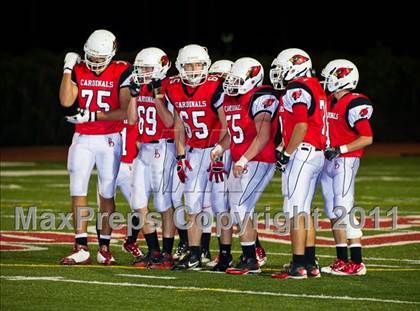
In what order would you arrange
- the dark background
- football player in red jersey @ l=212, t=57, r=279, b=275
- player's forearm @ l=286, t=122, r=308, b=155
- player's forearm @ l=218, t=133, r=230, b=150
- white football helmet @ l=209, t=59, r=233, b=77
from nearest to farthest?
player's forearm @ l=286, t=122, r=308, b=155
football player in red jersey @ l=212, t=57, r=279, b=275
player's forearm @ l=218, t=133, r=230, b=150
white football helmet @ l=209, t=59, r=233, b=77
the dark background

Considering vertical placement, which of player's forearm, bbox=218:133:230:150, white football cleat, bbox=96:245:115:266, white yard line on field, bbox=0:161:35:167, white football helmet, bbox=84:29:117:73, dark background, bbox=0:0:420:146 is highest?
dark background, bbox=0:0:420:146

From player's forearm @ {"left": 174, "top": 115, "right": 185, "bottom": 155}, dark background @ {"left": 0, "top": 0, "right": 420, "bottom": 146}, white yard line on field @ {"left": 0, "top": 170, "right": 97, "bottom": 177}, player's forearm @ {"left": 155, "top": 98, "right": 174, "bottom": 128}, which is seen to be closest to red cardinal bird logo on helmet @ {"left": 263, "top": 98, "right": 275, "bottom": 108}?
player's forearm @ {"left": 174, "top": 115, "right": 185, "bottom": 155}

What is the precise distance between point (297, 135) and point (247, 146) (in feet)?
2.51

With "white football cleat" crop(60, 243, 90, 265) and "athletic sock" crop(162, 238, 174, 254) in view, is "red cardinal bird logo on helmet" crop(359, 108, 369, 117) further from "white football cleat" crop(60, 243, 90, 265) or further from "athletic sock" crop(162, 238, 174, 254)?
"white football cleat" crop(60, 243, 90, 265)

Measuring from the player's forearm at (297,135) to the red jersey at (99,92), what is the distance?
6.84 ft

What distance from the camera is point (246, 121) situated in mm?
10766

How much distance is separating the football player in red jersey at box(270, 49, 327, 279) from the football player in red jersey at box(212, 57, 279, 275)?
0.65 ft

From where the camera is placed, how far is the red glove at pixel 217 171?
10.9 metres

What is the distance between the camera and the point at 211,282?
10.1 m

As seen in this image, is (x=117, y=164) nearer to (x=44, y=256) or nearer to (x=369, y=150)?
(x=44, y=256)

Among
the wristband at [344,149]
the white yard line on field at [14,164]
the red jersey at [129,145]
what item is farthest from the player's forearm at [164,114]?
the white yard line on field at [14,164]

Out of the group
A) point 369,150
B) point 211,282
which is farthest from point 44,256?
point 369,150

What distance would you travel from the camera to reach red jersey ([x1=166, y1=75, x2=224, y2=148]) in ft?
36.3

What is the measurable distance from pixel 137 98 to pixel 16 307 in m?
3.06
